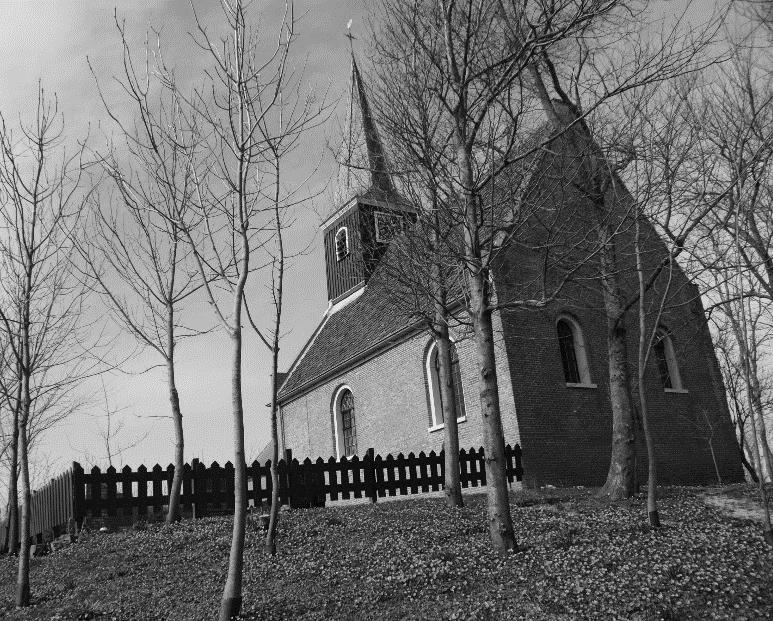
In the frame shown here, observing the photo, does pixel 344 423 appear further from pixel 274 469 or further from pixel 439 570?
pixel 439 570

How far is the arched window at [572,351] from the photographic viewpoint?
20234 millimetres

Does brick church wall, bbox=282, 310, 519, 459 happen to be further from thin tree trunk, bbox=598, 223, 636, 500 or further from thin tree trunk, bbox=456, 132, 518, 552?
thin tree trunk, bbox=456, 132, 518, 552

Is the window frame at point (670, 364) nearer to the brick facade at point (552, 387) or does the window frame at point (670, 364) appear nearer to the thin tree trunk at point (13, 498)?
the brick facade at point (552, 387)

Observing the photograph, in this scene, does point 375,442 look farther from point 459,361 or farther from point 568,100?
point 568,100

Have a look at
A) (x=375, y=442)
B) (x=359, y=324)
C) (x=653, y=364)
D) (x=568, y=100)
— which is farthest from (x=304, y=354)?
(x=568, y=100)

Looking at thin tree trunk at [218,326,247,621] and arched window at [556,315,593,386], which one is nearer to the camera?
thin tree trunk at [218,326,247,621]

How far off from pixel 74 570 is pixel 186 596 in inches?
147

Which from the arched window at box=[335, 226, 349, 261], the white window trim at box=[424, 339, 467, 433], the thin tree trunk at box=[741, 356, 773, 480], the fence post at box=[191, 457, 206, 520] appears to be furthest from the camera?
the arched window at box=[335, 226, 349, 261]

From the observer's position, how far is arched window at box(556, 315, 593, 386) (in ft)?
66.4

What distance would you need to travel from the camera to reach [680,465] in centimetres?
2064

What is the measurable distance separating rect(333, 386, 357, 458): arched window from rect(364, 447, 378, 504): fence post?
900cm

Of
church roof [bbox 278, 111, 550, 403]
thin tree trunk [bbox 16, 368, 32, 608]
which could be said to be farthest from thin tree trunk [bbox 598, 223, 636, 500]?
thin tree trunk [bbox 16, 368, 32, 608]

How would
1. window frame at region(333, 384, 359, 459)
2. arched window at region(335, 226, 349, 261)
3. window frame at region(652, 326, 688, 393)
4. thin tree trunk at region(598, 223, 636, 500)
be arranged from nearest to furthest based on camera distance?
thin tree trunk at region(598, 223, 636, 500) < window frame at region(652, 326, 688, 393) < window frame at region(333, 384, 359, 459) < arched window at region(335, 226, 349, 261)

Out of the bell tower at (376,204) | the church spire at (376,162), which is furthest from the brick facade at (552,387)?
the church spire at (376,162)
